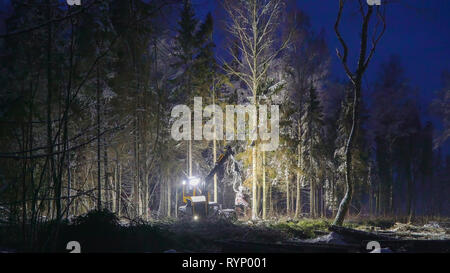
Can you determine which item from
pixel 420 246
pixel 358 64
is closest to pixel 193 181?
pixel 358 64

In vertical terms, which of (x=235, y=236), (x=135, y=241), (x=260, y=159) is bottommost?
(x=235, y=236)

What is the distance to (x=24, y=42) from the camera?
6.00 metres

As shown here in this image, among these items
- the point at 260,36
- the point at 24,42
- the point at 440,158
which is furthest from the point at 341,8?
the point at 440,158

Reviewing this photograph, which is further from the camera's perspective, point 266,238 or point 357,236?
point 266,238

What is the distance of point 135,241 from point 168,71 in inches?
535

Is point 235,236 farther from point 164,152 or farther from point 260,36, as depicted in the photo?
point 164,152

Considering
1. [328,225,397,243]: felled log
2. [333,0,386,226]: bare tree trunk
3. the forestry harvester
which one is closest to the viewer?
[328,225,397,243]: felled log

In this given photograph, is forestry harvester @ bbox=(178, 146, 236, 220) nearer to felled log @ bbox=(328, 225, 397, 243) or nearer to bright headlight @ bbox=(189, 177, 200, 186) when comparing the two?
bright headlight @ bbox=(189, 177, 200, 186)
